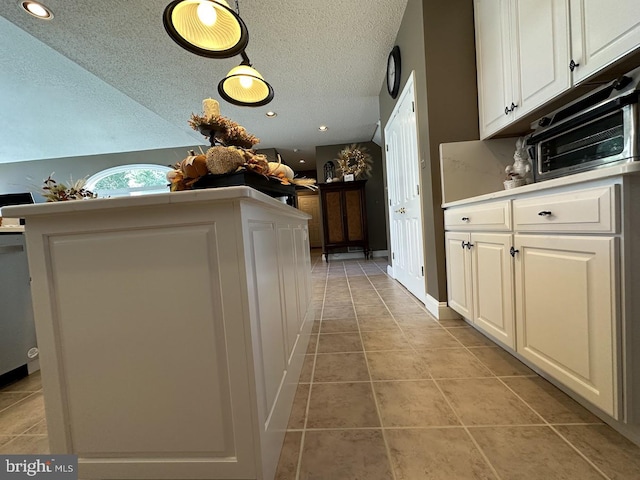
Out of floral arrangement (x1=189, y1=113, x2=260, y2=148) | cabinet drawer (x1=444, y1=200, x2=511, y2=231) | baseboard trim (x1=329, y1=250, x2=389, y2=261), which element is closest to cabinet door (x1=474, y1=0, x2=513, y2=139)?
cabinet drawer (x1=444, y1=200, x2=511, y2=231)

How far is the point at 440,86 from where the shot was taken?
207 cm

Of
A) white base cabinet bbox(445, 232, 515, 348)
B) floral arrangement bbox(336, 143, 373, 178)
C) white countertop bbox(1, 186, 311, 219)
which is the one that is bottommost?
white base cabinet bbox(445, 232, 515, 348)

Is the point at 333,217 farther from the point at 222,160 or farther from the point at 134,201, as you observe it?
the point at 134,201

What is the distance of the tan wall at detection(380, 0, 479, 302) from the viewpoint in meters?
2.03

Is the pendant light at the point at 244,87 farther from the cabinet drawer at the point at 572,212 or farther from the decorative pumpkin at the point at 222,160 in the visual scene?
the cabinet drawer at the point at 572,212

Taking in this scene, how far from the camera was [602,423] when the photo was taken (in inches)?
39.8

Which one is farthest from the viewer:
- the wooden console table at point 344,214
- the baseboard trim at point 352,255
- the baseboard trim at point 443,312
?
the baseboard trim at point 352,255

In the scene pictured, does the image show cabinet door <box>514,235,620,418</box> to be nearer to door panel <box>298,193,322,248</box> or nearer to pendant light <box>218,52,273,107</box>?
pendant light <box>218,52,273,107</box>

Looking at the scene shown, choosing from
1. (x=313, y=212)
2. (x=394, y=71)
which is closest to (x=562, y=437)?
(x=394, y=71)

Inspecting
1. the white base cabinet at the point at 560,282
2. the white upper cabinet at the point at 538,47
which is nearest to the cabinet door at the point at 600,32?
the white upper cabinet at the point at 538,47

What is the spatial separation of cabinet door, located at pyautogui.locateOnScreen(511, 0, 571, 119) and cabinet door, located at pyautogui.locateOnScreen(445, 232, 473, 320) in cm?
84

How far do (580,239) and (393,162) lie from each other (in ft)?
8.78

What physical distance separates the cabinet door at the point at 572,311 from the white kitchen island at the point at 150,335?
43.6 inches

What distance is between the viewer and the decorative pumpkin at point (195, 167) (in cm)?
97
